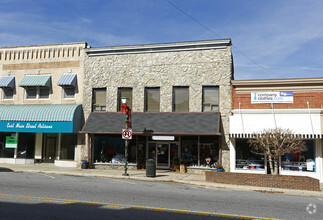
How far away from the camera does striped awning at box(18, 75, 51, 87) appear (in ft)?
73.0

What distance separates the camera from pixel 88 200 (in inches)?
372

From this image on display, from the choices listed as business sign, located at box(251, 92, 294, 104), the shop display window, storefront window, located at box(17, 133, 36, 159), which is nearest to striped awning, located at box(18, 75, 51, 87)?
storefront window, located at box(17, 133, 36, 159)

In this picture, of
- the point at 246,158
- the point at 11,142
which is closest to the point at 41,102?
the point at 11,142

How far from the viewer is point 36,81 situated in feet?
73.8

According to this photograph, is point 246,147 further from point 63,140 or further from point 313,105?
point 63,140

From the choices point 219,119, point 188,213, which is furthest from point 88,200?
point 219,119

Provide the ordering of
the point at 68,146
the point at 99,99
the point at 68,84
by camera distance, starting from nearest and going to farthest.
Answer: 1. the point at 68,84
2. the point at 99,99
3. the point at 68,146

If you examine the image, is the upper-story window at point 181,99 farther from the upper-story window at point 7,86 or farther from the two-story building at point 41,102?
the upper-story window at point 7,86

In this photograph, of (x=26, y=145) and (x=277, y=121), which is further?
(x=26, y=145)

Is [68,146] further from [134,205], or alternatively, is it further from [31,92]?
[134,205]

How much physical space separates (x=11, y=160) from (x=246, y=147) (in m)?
18.2

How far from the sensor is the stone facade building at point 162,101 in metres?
19.3

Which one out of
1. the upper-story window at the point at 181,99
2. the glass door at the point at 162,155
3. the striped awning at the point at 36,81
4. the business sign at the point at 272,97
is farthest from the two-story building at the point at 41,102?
the business sign at the point at 272,97

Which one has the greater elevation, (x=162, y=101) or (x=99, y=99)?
(x=99, y=99)
